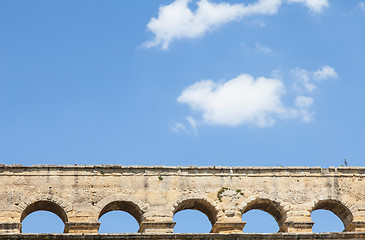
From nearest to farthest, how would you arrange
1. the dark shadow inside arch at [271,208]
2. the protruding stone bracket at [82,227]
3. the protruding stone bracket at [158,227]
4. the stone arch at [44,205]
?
the protruding stone bracket at [82,227]
the stone arch at [44,205]
the protruding stone bracket at [158,227]
the dark shadow inside arch at [271,208]

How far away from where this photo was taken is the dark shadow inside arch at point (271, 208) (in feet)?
95.3

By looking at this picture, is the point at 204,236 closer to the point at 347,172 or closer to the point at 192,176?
the point at 192,176

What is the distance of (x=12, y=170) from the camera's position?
28.8m

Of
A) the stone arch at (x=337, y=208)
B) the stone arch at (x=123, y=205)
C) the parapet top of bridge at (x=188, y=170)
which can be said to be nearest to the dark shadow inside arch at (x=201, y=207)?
the parapet top of bridge at (x=188, y=170)

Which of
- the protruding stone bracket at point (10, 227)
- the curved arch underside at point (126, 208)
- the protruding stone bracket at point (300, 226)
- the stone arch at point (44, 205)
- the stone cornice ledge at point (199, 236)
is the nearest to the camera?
the stone cornice ledge at point (199, 236)

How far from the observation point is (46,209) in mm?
29125

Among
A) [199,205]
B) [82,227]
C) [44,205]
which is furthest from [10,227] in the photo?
[199,205]

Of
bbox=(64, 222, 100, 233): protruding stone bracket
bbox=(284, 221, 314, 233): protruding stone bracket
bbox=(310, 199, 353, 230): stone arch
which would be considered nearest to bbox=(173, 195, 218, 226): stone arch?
bbox=(284, 221, 314, 233): protruding stone bracket

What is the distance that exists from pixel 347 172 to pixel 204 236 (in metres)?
5.58

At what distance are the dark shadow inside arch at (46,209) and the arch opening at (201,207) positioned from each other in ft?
11.9

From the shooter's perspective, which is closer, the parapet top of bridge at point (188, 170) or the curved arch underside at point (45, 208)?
the curved arch underside at point (45, 208)

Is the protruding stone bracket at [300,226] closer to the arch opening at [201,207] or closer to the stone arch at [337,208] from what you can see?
the stone arch at [337,208]

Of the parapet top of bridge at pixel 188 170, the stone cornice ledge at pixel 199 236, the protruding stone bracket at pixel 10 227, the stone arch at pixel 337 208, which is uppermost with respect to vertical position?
the parapet top of bridge at pixel 188 170

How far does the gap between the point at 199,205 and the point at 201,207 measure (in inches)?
4.6
